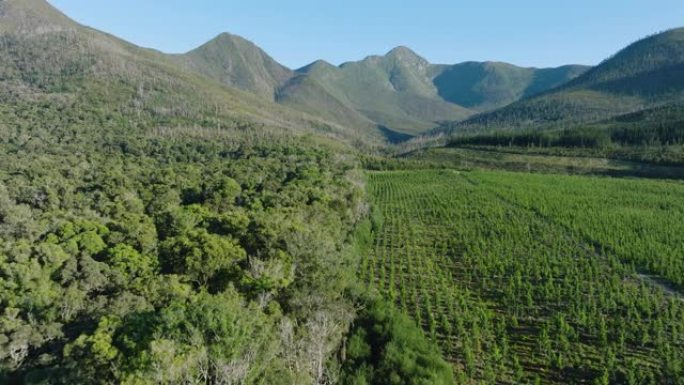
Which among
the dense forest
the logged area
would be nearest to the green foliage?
the dense forest

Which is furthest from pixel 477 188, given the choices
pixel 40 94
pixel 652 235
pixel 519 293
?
pixel 40 94

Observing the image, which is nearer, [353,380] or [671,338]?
[353,380]

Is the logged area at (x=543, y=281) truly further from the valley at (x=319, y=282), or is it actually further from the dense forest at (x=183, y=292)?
the dense forest at (x=183, y=292)

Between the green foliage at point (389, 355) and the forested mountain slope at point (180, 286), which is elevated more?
the forested mountain slope at point (180, 286)

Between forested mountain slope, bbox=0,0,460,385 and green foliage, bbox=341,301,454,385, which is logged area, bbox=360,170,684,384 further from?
forested mountain slope, bbox=0,0,460,385

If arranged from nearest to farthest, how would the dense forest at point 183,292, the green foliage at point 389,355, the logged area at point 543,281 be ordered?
the dense forest at point 183,292 < the green foliage at point 389,355 < the logged area at point 543,281

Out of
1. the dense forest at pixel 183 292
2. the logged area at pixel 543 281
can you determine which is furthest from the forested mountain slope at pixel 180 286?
the logged area at pixel 543 281

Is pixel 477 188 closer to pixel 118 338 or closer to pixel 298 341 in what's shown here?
pixel 298 341

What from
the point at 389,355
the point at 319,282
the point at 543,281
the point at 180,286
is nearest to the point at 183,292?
the point at 180,286

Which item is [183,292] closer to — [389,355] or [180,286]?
[180,286]
